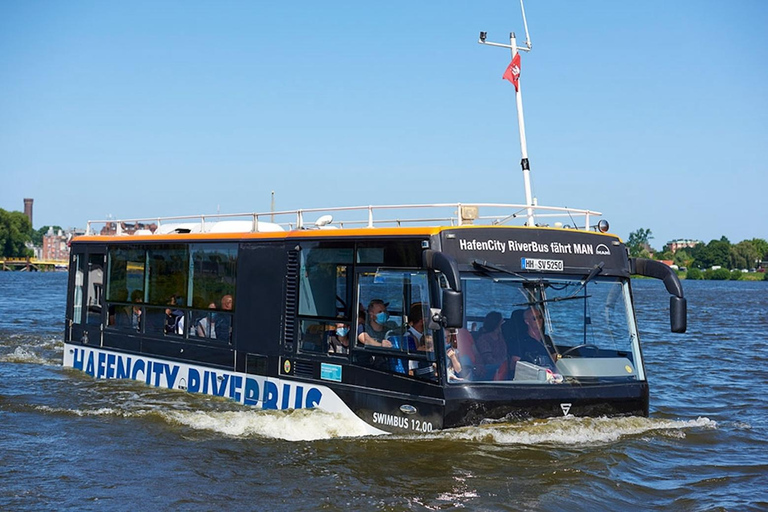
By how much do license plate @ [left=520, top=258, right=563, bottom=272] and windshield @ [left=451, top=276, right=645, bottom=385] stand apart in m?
0.13

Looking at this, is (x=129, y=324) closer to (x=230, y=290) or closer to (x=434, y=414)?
(x=230, y=290)

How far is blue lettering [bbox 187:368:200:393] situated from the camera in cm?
1358

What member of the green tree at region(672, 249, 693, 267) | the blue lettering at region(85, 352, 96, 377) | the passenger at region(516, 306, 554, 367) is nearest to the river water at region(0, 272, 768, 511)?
the passenger at region(516, 306, 554, 367)

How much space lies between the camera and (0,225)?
157 metres

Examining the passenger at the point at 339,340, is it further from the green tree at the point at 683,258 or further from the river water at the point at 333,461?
the green tree at the point at 683,258

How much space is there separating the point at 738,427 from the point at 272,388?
6814 millimetres

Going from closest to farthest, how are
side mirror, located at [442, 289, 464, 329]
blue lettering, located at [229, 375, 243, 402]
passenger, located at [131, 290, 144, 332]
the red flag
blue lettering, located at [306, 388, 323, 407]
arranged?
side mirror, located at [442, 289, 464, 329] → blue lettering, located at [306, 388, 323, 407] → blue lettering, located at [229, 375, 243, 402] → the red flag → passenger, located at [131, 290, 144, 332]

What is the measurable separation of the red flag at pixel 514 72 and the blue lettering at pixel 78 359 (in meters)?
8.54

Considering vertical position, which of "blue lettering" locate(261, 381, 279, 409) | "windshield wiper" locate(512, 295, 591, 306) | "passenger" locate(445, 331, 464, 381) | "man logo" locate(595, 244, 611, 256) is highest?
"man logo" locate(595, 244, 611, 256)

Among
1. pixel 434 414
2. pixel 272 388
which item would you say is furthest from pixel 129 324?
pixel 434 414

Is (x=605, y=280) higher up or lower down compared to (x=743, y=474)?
higher up

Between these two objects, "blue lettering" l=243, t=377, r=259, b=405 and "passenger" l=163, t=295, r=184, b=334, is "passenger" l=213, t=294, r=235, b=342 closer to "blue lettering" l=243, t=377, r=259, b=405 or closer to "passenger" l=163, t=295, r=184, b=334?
"blue lettering" l=243, t=377, r=259, b=405

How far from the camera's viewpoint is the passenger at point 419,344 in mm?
10219

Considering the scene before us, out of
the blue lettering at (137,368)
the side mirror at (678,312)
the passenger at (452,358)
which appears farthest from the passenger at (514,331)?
the blue lettering at (137,368)
